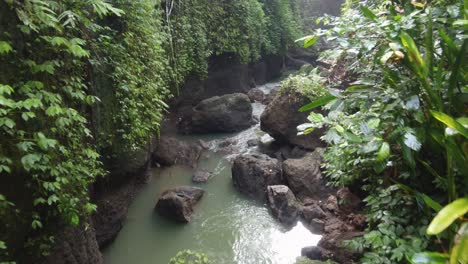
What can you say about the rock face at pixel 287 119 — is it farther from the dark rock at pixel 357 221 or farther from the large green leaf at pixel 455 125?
the large green leaf at pixel 455 125

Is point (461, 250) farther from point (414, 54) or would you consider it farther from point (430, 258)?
point (414, 54)

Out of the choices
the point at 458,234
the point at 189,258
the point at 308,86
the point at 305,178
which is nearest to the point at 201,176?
the point at 305,178

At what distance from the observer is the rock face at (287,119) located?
6.95 m

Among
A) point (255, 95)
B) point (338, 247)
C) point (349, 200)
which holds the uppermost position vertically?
point (349, 200)

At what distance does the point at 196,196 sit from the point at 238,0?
300 inches

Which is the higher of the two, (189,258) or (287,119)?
(287,119)

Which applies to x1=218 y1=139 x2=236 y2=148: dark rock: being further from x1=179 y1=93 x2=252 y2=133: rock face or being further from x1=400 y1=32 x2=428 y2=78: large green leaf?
x1=400 y1=32 x2=428 y2=78: large green leaf

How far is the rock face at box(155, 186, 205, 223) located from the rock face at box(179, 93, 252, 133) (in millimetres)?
3691

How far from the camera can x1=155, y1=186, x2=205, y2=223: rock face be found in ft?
16.6

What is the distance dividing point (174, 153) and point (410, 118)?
584 centimetres

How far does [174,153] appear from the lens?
7297mm

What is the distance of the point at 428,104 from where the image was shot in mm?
2080

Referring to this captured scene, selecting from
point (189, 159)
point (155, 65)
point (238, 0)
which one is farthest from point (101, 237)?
point (238, 0)

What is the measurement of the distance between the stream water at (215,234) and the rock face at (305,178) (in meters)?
0.66
